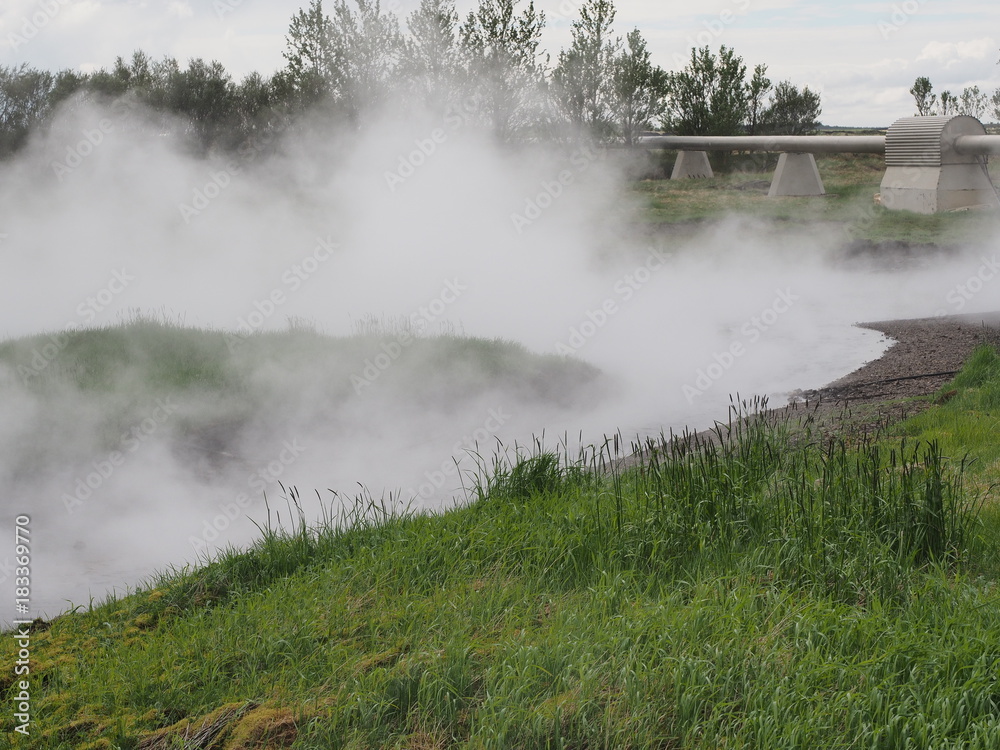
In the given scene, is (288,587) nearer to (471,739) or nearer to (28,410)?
(471,739)

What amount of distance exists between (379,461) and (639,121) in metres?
24.7

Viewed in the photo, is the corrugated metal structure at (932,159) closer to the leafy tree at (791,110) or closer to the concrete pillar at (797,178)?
the concrete pillar at (797,178)

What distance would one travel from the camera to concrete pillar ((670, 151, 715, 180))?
30.8 m

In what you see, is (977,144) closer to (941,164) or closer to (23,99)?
(941,164)

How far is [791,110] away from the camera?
3788cm

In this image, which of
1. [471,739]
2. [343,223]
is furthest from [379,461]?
[343,223]

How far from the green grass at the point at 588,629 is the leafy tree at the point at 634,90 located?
24885 millimetres

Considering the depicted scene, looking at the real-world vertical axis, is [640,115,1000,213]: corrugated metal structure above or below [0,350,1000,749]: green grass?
above

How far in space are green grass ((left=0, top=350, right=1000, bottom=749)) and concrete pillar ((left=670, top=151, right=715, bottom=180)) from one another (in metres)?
25.8

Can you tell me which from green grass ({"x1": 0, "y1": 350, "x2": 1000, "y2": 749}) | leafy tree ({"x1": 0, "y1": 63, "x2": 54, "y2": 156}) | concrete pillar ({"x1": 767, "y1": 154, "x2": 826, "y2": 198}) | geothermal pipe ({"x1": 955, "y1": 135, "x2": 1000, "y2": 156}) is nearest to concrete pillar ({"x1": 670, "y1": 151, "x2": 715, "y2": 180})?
concrete pillar ({"x1": 767, "y1": 154, "x2": 826, "y2": 198})

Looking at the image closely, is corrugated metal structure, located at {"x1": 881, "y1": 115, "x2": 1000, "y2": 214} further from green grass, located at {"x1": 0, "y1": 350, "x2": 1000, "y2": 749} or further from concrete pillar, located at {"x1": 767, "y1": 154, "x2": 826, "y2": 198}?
green grass, located at {"x1": 0, "y1": 350, "x2": 1000, "y2": 749}

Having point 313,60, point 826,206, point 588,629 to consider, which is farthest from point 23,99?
point 588,629

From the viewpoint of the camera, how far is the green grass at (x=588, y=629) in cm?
359

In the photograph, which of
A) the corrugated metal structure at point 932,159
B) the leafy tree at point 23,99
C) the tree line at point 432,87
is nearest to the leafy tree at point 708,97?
the tree line at point 432,87
